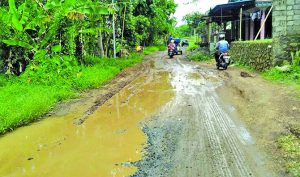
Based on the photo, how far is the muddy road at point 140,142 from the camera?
500 cm

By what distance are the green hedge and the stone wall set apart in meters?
0.54

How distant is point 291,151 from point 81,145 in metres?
3.55

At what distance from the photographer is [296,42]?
44.1 feet

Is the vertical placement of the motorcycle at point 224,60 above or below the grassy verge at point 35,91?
above

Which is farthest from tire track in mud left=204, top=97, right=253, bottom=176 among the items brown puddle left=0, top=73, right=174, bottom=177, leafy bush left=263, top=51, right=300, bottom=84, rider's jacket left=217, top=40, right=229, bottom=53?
rider's jacket left=217, top=40, right=229, bottom=53

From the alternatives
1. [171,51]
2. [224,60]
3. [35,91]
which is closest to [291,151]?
[35,91]

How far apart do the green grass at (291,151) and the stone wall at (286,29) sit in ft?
27.6

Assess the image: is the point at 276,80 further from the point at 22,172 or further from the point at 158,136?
the point at 22,172

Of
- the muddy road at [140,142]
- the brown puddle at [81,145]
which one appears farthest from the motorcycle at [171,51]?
the brown puddle at [81,145]

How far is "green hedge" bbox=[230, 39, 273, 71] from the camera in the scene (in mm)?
14578

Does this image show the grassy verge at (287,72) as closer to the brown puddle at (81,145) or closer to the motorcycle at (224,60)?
the motorcycle at (224,60)

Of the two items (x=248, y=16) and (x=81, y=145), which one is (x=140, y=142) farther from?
(x=248, y=16)

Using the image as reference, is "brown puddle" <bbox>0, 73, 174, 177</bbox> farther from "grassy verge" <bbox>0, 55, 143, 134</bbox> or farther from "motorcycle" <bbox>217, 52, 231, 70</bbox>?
"motorcycle" <bbox>217, 52, 231, 70</bbox>

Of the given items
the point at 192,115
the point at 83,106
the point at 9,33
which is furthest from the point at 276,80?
the point at 9,33
